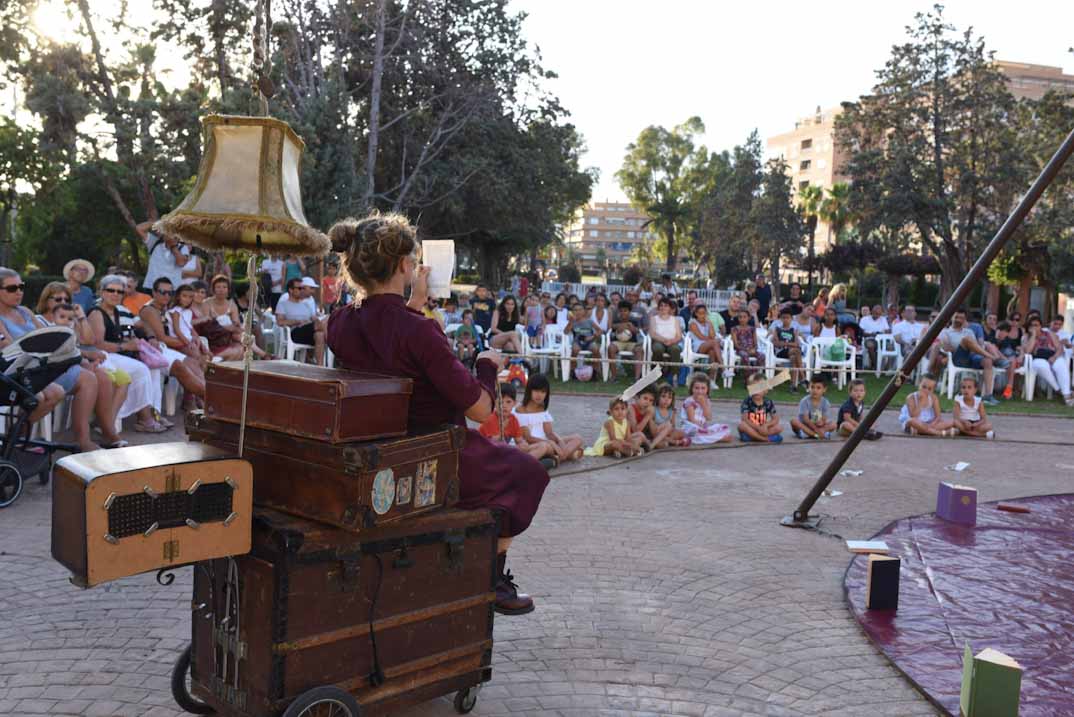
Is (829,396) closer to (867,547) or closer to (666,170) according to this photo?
(867,547)

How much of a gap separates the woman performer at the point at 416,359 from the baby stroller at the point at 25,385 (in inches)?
154

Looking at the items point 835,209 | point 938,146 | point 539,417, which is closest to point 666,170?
point 835,209

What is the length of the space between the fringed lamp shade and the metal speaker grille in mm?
935

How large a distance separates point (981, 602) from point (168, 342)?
787 centimetres

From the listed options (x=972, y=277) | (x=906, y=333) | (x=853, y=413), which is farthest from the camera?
(x=906, y=333)

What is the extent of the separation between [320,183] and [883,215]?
20474 mm

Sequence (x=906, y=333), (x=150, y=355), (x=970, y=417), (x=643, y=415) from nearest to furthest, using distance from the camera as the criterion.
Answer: (x=150, y=355) → (x=643, y=415) → (x=970, y=417) → (x=906, y=333)

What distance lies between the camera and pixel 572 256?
116 metres

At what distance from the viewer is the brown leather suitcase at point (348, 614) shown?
297 centimetres

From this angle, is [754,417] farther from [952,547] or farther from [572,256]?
[572,256]

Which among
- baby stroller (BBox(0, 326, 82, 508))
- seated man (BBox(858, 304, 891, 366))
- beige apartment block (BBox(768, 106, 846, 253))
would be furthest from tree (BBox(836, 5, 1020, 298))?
beige apartment block (BBox(768, 106, 846, 253))

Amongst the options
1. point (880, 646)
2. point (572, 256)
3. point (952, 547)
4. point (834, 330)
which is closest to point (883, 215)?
point (834, 330)

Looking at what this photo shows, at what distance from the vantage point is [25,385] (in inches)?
250

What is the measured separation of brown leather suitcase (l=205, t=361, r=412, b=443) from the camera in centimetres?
298
